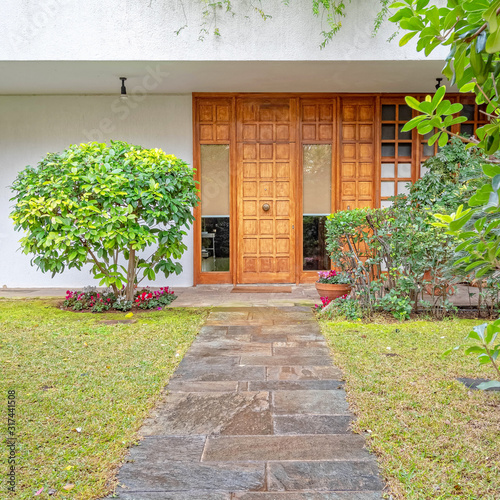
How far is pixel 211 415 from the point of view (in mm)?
2705

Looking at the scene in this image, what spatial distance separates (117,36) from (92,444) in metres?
5.37

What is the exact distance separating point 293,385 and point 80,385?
4.71 ft

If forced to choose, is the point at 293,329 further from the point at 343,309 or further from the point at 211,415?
the point at 211,415

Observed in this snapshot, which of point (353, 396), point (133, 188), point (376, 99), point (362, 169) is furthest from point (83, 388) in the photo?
point (376, 99)

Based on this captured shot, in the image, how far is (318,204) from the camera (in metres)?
7.62

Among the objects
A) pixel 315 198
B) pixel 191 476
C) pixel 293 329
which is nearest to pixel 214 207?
pixel 315 198

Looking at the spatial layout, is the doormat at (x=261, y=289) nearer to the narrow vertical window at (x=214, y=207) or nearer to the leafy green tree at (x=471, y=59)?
the narrow vertical window at (x=214, y=207)

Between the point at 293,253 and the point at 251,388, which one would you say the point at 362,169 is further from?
the point at 251,388

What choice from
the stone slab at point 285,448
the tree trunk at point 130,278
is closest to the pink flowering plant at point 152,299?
the tree trunk at point 130,278

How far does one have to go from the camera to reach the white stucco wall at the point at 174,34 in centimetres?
600

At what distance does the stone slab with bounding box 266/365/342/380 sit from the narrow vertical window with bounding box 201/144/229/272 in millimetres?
4166

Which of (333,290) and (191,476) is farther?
(333,290)

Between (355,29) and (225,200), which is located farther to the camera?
(225,200)

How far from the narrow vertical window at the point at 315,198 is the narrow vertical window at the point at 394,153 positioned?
90 cm
